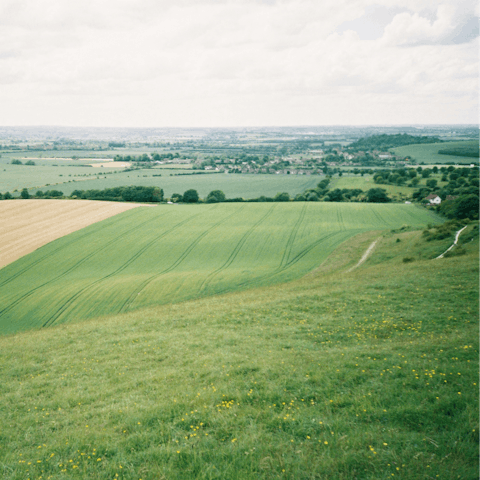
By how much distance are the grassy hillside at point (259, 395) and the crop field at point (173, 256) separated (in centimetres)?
1235

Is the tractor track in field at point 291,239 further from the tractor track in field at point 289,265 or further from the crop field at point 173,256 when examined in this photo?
the tractor track in field at point 289,265

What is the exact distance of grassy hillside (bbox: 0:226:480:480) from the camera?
22.2ft

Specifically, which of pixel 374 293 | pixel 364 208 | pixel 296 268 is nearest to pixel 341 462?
pixel 374 293

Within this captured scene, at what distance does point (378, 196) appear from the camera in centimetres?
8150

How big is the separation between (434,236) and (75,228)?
49300mm

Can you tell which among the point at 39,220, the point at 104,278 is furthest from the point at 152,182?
the point at 104,278

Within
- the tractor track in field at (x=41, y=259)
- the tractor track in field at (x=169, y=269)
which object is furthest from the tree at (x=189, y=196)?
the tractor track in field at (x=41, y=259)

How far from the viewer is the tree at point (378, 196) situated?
8112cm

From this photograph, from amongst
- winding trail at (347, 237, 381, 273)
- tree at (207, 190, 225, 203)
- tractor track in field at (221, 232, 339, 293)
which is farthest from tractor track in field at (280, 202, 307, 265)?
tree at (207, 190, 225, 203)

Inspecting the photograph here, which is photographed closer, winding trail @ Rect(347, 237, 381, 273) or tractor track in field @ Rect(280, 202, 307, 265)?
winding trail @ Rect(347, 237, 381, 273)

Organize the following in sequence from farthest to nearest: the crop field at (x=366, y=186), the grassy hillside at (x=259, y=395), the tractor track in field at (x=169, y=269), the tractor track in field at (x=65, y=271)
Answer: the crop field at (x=366, y=186)
the tractor track in field at (x=65, y=271)
the tractor track in field at (x=169, y=269)
the grassy hillside at (x=259, y=395)

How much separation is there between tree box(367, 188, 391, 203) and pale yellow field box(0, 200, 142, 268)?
2135 inches

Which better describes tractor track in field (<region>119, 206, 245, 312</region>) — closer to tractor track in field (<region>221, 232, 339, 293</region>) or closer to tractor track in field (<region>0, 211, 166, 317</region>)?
tractor track in field (<region>221, 232, 339, 293</region>)

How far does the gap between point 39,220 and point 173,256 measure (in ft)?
95.5
